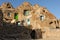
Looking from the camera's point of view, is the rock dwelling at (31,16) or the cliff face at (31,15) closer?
the rock dwelling at (31,16)

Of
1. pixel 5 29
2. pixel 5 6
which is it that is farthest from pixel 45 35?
pixel 5 6

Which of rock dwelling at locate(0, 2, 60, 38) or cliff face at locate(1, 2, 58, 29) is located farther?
cliff face at locate(1, 2, 58, 29)

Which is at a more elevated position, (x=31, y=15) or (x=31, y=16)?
(x=31, y=15)

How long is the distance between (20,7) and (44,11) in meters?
12.2

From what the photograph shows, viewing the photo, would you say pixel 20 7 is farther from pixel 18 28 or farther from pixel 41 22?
pixel 18 28

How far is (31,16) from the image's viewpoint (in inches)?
2163

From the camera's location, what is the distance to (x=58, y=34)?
131 ft

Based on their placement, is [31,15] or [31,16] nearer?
[31,16]

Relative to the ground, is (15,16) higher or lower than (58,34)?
higher

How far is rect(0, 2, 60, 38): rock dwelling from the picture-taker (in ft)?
164

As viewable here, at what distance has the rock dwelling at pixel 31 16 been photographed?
49.9m

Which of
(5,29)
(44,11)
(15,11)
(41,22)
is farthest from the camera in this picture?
(15,11)

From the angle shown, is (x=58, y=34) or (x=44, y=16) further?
(x=44, y=16)

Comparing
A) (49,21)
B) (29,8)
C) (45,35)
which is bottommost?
(45,35)
